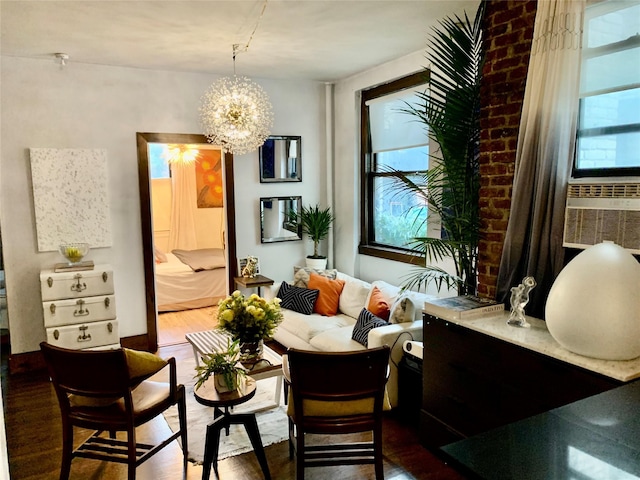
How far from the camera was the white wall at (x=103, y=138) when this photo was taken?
14.1ft

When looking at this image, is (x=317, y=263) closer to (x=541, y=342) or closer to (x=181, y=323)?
(x=181, y=323)

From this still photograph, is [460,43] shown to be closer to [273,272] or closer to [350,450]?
[350,450]

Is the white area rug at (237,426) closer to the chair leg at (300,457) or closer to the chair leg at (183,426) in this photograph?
the chair leg at (183,426)

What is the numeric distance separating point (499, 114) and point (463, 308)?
1.11m

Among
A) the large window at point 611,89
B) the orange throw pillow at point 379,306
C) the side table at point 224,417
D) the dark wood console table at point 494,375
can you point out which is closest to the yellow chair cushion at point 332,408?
the side table at point 224,417

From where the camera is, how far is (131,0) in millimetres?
A: 2959

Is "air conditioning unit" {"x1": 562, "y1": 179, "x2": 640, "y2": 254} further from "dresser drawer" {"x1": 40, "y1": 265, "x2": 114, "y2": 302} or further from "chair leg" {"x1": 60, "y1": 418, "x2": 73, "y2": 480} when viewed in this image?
"dresser drawer" {"x1": 40, "y1": 265, "x2": 114, "y2": 302}

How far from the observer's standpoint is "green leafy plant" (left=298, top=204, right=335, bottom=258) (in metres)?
5.55

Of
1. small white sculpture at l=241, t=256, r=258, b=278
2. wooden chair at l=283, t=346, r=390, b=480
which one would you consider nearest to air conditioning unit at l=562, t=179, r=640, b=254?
wooden chair at l=283, t=346, r=390, b=480

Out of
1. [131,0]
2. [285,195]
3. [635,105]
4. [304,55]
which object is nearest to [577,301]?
[635,105]

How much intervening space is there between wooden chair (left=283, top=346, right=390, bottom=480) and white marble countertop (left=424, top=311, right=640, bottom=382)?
20.8 inches

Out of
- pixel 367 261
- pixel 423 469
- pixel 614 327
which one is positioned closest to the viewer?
pixel 614 327

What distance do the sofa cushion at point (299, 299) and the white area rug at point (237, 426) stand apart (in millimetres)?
893

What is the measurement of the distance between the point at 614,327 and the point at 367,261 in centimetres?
357
